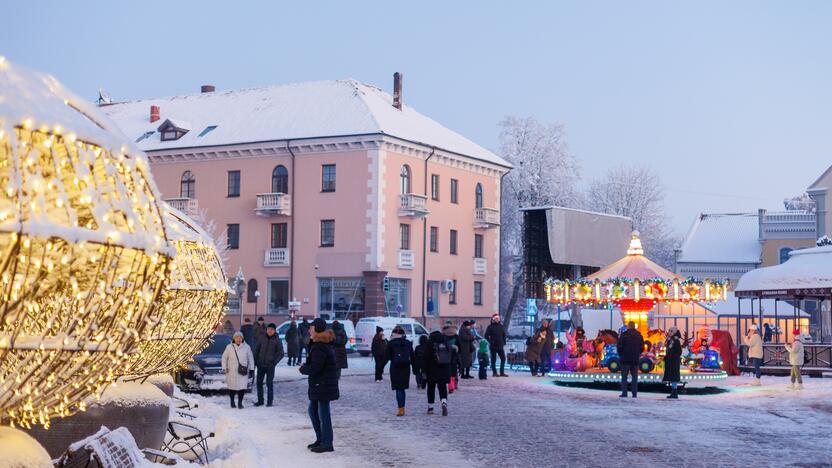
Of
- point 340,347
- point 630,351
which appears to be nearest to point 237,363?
point 340,347

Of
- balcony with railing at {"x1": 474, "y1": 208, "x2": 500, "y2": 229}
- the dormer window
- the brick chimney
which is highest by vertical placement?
the brick chimney

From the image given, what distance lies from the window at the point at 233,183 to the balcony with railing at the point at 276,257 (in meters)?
3.46

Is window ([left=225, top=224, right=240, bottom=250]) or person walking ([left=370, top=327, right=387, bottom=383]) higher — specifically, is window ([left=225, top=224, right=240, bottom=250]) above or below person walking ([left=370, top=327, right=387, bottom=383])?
above

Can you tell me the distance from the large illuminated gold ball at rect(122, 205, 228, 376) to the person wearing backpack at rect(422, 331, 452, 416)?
14.3 ft

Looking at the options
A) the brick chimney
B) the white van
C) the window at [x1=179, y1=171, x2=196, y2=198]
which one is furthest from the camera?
the brick chimney

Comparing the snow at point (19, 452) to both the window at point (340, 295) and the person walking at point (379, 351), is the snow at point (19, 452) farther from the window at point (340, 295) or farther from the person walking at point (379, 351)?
the window at point (340, 295)

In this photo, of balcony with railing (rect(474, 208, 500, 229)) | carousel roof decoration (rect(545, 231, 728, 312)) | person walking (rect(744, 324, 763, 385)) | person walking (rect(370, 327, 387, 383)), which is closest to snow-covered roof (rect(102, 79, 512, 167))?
balcony with railing (rect(474, 208, 500, 229))

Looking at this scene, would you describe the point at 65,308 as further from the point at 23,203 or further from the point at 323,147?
the point at 323,147

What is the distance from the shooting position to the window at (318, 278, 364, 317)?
164 ft

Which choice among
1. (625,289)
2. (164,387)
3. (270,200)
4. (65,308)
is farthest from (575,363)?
(270,200)

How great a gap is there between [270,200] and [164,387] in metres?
37.7

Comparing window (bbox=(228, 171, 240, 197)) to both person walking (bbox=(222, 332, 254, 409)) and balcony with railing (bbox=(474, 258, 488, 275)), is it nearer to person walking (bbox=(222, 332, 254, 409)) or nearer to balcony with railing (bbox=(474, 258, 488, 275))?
balcony with railing (bbox=(474, 258, 488, 275))

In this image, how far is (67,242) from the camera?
5898 millimetres

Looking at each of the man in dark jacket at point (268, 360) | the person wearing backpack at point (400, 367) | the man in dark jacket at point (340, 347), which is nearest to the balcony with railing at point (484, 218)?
the man in dark jacket at point (340, 347)
